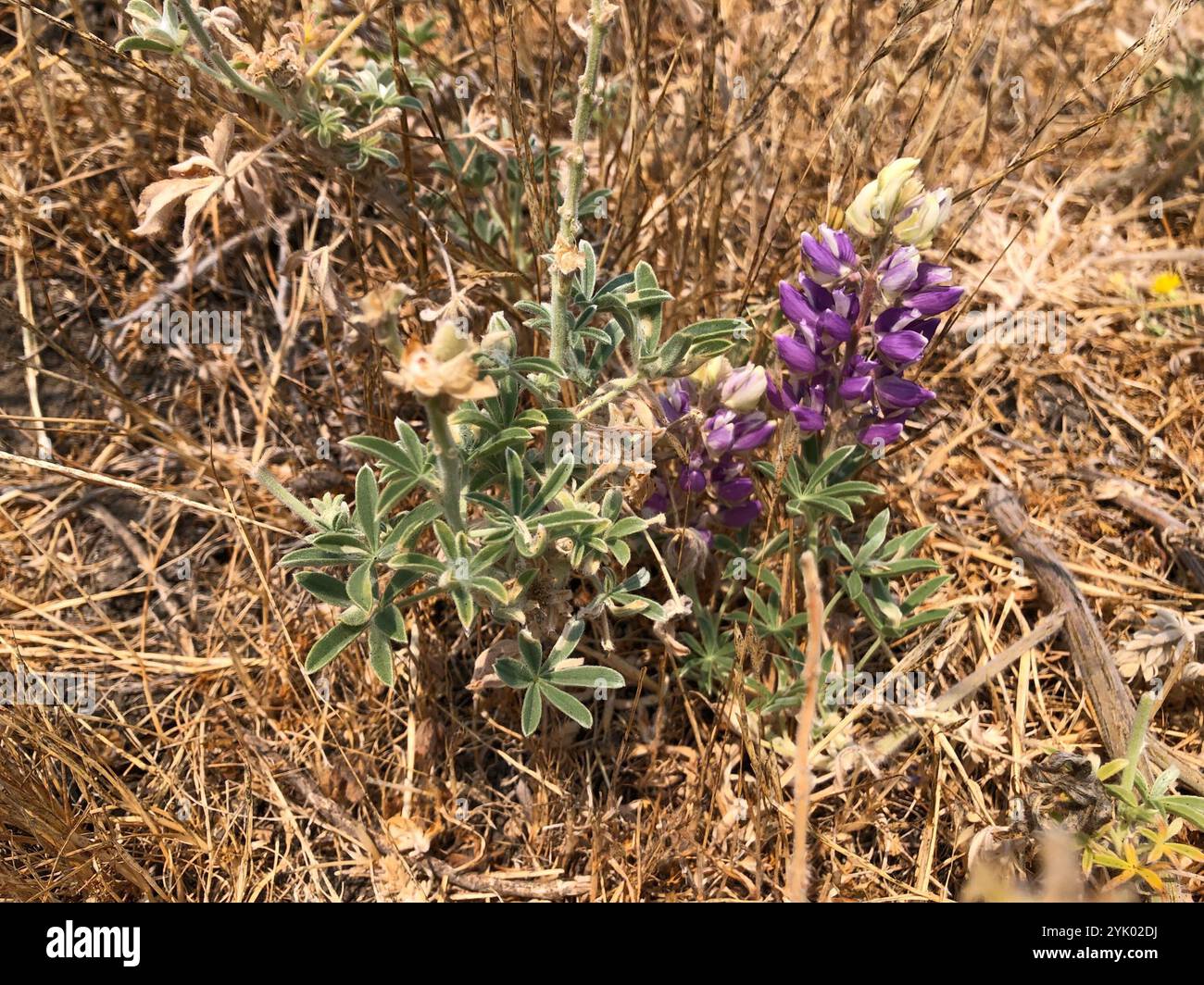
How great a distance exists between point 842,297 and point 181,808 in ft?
5.96

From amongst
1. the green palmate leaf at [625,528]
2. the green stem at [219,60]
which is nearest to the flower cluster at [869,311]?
the green palmate leaf at [625,528]

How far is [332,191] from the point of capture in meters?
2.75

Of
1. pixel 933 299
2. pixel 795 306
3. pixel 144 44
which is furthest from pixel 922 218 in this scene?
pixel 144 44

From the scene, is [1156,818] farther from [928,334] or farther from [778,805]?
[928,334]

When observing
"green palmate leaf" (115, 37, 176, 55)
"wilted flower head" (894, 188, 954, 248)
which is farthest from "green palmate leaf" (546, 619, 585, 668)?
"green palmate leaf" (115, 37, 176, 55)

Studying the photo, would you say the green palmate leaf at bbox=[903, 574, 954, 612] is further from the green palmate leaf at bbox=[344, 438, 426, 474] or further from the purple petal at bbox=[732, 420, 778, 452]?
the green palmate leaf at bbox=[344, 438, 426, 474]

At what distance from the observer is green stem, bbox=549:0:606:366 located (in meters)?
1.68

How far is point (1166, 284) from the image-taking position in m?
2.82

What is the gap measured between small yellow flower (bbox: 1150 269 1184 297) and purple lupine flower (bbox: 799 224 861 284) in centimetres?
146

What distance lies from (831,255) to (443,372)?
3.32 feet

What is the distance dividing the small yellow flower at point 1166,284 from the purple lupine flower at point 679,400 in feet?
5.58

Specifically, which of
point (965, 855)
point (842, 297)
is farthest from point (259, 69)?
point (965, 855)

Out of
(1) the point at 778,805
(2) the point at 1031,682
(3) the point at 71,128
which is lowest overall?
(1) the point at 778,805
